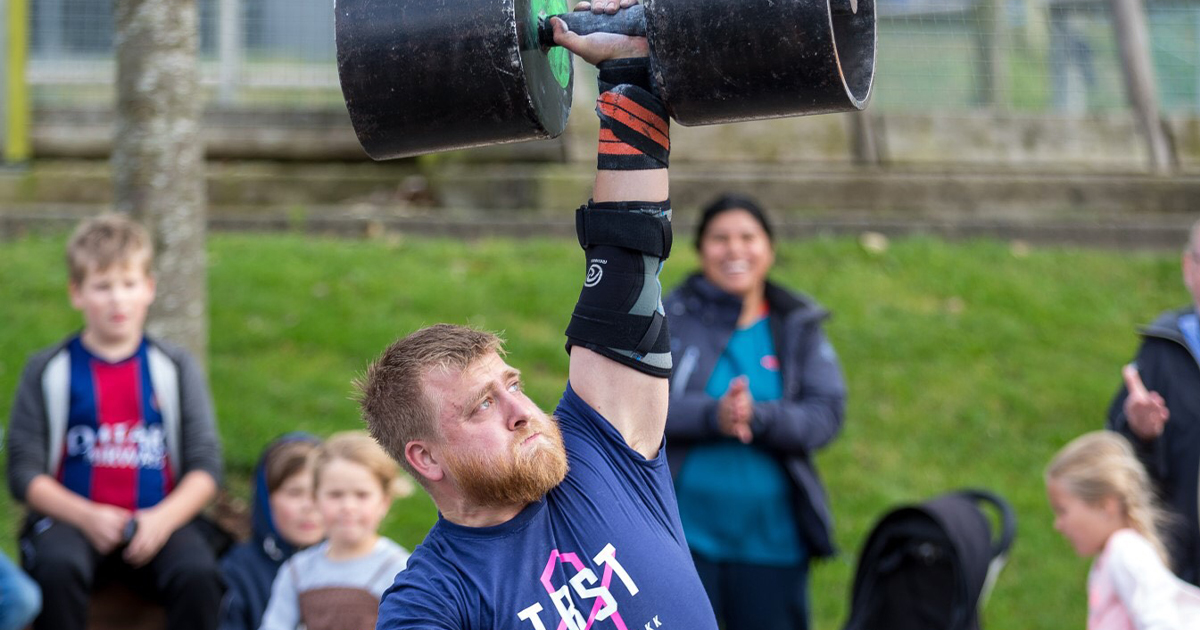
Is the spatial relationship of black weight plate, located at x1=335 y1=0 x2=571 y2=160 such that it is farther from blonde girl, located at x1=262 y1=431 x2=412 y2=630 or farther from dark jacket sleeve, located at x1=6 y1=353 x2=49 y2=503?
dark jacket sleeve, located at x1=6 y1=353 x2=49 y2=503

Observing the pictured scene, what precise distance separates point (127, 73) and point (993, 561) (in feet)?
14.5

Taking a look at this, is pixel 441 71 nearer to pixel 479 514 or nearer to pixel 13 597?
pixel 479 514

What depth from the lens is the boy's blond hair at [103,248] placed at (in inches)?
186

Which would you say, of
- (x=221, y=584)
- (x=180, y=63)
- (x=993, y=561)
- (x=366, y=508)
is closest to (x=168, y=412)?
(x=221, y=584)

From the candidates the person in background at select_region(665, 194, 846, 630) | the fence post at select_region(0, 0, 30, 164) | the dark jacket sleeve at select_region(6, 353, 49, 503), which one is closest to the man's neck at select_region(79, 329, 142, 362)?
the dark jacket sleeve at select_region(6, 353, 49, 503)

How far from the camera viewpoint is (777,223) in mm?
8484

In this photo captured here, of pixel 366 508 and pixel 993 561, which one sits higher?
pixel 366 508

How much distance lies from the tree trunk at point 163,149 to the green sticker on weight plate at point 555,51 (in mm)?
3625

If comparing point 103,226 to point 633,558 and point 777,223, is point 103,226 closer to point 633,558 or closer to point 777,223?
point 633,558

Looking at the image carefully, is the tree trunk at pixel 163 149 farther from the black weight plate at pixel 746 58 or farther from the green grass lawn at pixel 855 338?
the black weight plate at pixel 746 58

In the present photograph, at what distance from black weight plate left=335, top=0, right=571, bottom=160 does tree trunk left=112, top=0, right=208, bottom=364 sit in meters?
3.62

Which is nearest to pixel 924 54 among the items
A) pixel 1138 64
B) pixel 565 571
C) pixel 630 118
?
pixel 1138 64

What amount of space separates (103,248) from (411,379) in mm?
2497

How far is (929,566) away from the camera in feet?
16.4
